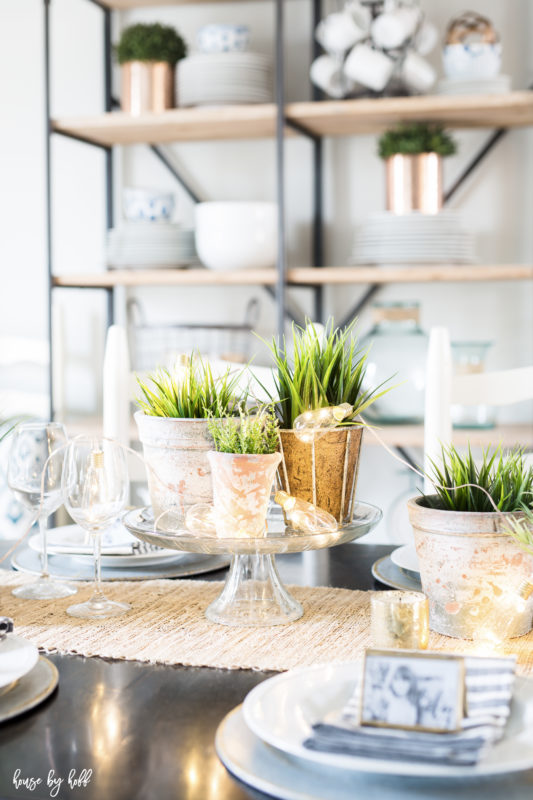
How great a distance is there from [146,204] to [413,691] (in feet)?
6.17

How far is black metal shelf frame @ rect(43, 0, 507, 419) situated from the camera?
2.17 m

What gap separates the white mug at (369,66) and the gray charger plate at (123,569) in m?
1.32

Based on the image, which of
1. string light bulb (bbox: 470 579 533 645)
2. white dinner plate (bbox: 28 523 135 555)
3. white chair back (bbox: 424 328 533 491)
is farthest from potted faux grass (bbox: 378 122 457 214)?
string light bulb (bbox: 470 579 533 645)

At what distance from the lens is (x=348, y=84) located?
218cm

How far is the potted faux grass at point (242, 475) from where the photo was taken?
85cm

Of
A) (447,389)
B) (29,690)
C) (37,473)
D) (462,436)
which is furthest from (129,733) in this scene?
(462,436)

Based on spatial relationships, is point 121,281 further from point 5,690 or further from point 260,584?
point 5,690

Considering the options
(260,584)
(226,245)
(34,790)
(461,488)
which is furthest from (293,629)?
(226,245)

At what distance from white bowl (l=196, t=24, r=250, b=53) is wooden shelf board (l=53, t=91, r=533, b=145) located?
0.14 m

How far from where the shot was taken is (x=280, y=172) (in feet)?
7.18

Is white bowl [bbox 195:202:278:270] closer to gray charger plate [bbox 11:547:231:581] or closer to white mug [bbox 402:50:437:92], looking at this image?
white mug [bbox 402:50:437:92]

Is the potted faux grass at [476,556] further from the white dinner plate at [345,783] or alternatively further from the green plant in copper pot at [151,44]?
the green plant in copper pot at [151,44]

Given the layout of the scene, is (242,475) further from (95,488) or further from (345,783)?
(345,783)

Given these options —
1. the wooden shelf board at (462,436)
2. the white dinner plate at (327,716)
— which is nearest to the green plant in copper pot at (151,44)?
the wooden shelf board at (462,436)
